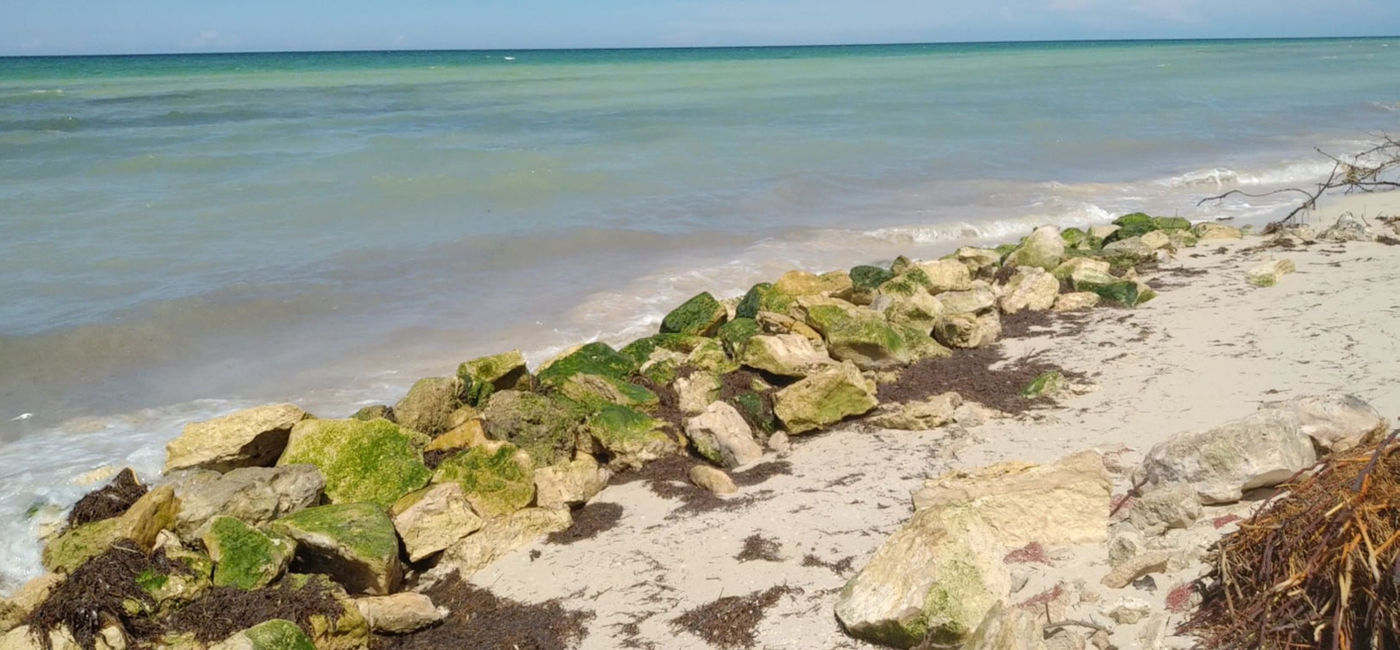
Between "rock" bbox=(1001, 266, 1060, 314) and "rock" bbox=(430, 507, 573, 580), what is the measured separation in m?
4.89

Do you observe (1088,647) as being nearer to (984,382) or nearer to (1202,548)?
(1202,548)

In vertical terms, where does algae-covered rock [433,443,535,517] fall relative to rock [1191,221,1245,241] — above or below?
below

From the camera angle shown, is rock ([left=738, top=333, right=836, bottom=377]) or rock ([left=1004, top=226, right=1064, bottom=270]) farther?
rock ([left=1004, top=226, right=1064, bottom=270])

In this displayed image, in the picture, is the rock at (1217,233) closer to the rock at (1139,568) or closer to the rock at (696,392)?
the rock at (696,392)

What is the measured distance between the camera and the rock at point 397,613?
16.1 feet

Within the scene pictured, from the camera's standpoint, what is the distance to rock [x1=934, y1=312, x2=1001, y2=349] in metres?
8.19

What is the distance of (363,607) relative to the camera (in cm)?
493

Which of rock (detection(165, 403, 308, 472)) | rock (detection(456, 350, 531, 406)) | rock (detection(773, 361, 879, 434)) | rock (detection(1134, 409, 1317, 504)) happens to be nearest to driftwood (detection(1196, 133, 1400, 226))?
rock (detection(773, 361, 879, 434))

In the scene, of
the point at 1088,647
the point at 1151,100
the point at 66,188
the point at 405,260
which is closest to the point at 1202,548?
the point at 1088,647

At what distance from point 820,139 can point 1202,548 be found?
19299mm

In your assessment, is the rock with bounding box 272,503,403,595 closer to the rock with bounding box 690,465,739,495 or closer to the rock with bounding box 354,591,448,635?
the rock with bounding box 354,591,448,635

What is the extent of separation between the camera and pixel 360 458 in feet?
20.7

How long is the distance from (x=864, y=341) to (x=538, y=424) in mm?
2577

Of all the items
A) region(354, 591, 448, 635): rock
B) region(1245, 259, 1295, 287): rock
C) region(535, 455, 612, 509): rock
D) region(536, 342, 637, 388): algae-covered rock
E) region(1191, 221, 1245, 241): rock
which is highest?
region(1245, 259, 1295, 287): rock
